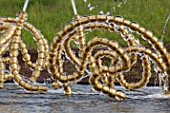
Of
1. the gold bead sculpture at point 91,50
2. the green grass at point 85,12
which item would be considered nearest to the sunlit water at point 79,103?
the gold bead sculpture at point 91,50

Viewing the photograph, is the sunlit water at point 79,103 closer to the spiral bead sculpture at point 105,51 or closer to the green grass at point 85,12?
the spiral bead sculpture at point 105,51

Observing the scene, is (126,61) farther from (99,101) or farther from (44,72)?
(44,72)

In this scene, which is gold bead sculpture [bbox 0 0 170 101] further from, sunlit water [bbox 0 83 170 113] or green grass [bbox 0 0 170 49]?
green grass [bbox 0 0 170 49]

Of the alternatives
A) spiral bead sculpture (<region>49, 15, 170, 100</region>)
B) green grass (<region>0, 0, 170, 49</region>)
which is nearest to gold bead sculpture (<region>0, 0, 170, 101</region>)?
spiral bead sculpture (<region>49, 15, 170, 100</region>)

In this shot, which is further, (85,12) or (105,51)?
(85,12)

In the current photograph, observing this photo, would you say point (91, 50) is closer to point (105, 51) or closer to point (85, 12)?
point (105, 51)

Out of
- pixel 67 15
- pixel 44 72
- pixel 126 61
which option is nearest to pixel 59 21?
pixel 67 15

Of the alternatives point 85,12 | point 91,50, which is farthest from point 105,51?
point 85,12
